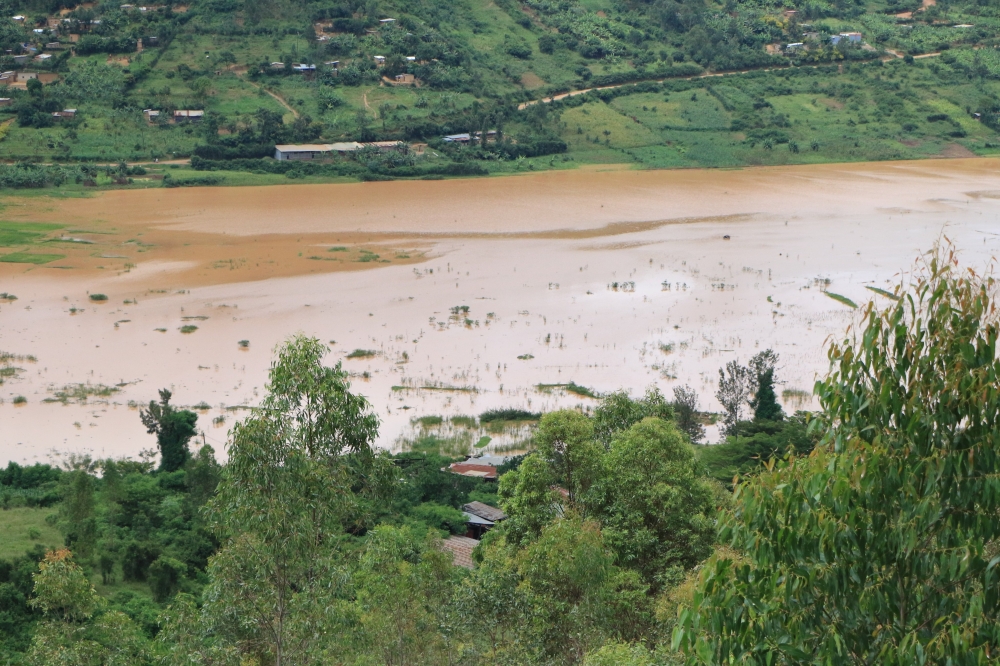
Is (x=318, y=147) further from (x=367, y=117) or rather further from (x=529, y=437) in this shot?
(x=529, y=437)

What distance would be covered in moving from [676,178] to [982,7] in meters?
41.0

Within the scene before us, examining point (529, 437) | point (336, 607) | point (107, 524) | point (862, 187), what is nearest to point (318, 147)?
point (862, 187)

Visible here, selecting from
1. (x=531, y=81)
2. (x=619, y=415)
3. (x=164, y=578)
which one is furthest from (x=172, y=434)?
(x=531, y=81)

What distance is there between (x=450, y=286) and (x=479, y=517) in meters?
15.9

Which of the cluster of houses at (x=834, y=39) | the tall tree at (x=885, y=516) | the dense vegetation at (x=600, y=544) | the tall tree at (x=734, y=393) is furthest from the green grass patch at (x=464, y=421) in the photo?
the cluster of houses at (x=834, y=39)

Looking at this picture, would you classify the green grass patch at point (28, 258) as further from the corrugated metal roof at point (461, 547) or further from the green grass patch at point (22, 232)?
the corrugated metal roof at point (461, 547)

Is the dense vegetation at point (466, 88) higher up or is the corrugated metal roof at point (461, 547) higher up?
the dense vegetation at point (466, 88)

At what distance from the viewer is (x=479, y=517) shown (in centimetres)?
1681

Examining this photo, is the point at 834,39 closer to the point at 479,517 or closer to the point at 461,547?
the point at 479,517

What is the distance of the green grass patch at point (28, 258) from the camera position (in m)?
34.0

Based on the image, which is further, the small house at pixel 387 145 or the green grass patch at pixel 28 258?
the small house at pixel 387 145

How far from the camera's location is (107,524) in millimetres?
15867

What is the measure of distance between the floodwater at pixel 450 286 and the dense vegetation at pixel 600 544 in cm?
743

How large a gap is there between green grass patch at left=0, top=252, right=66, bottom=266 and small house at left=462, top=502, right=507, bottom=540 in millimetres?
21819
